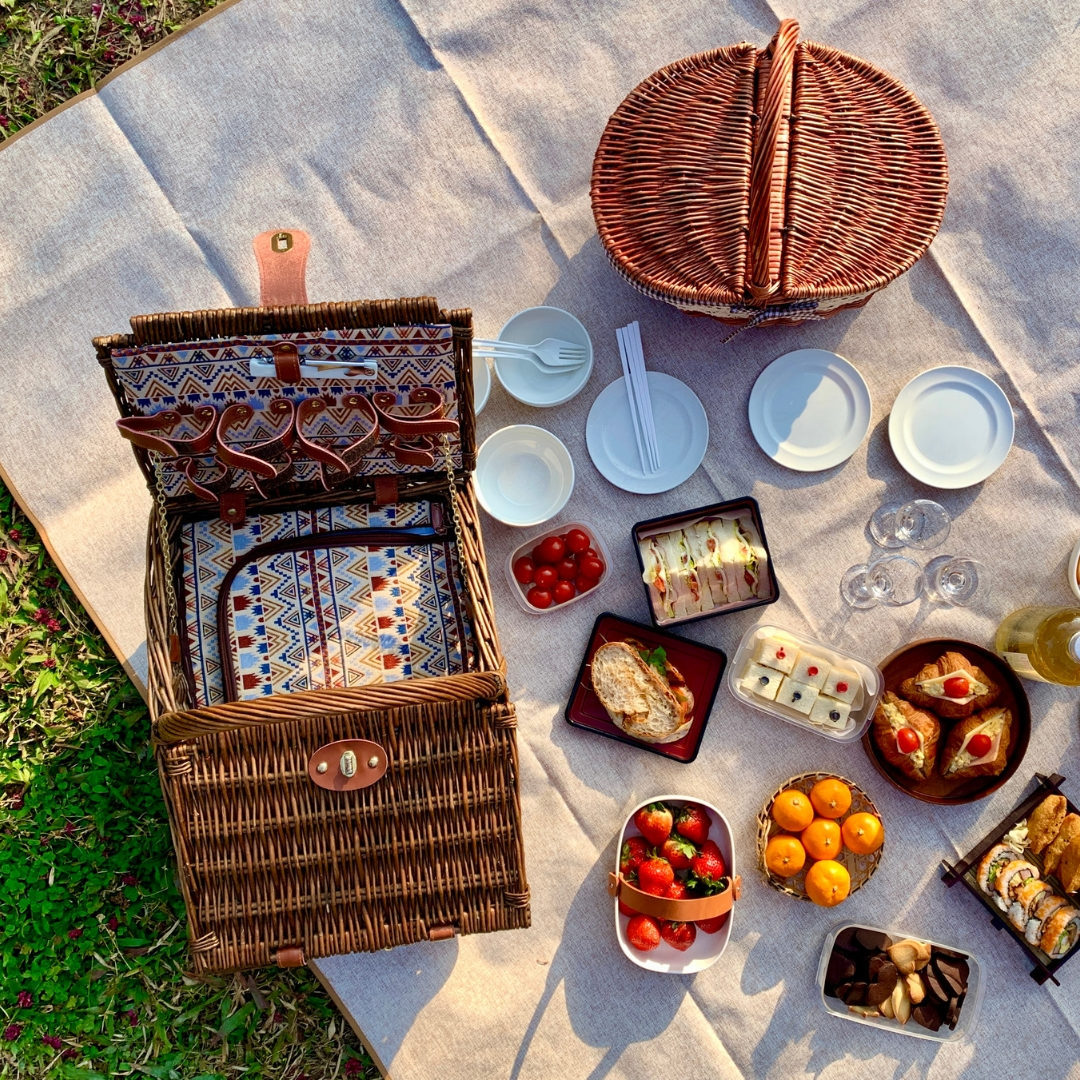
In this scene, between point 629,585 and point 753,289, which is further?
point 629,585

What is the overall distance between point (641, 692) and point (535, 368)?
78 centimetres

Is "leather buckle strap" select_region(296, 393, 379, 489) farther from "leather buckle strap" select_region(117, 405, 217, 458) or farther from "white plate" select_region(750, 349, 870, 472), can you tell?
"white plate" select_region(750, 349, 870, 472)

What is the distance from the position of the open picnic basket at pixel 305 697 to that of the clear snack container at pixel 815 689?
0.68 m

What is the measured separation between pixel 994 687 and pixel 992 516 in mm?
402

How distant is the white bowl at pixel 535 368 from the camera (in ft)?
6.63

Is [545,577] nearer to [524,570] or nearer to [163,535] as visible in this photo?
[524,570]

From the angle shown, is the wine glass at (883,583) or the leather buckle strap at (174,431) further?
the wine glass at (883,583)

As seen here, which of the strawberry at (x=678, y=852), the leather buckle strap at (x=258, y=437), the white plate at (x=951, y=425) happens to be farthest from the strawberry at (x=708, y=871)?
the leather buckle strap at (x=258, y=437)

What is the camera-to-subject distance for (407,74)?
207 centimetres

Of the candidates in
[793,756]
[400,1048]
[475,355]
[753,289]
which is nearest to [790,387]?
[753,289]

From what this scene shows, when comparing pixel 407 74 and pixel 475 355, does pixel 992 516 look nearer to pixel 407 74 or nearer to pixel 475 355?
pixel 475 355

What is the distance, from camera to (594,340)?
2.09 m

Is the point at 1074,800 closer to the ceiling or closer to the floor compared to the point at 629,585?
closer to the floor

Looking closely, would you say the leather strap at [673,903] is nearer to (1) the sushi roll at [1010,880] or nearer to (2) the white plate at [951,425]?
(1) the sushi roll at [1010,880]
